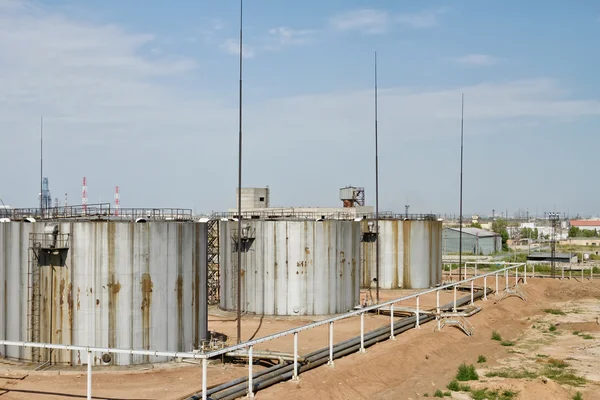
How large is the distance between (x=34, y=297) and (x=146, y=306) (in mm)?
4824

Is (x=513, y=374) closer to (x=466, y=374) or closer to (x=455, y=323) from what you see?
(x=466, y=374)

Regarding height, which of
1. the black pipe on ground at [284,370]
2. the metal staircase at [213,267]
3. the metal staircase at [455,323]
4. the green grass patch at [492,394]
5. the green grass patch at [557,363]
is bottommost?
the green grass patch at [557,363]

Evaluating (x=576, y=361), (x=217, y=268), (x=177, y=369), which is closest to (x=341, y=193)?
Result: (x=217, y=268)

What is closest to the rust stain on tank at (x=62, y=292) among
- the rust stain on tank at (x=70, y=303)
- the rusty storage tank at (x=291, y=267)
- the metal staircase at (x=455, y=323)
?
the rust stain on tank at (x=70, y=303)

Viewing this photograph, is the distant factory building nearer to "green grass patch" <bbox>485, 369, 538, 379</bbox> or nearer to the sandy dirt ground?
the sandy dirt ground

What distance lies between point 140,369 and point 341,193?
5343cm

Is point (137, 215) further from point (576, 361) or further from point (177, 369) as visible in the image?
point (576, 361)

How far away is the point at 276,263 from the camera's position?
43375 mm

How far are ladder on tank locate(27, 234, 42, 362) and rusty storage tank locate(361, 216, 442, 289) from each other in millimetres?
36157

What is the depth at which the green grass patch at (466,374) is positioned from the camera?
2877 cm

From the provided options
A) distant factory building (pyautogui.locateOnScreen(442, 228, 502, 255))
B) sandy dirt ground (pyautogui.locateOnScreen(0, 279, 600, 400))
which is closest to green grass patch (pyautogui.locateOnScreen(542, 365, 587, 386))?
sandy dirt ground (pyautogui.locateOnScreen(0, 279, 600, 400))

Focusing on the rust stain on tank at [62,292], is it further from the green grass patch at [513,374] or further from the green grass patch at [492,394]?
the green grass patch at [513,374]

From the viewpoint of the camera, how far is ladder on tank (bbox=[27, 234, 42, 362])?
91.5 ft

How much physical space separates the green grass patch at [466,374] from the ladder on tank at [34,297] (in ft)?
60.8
